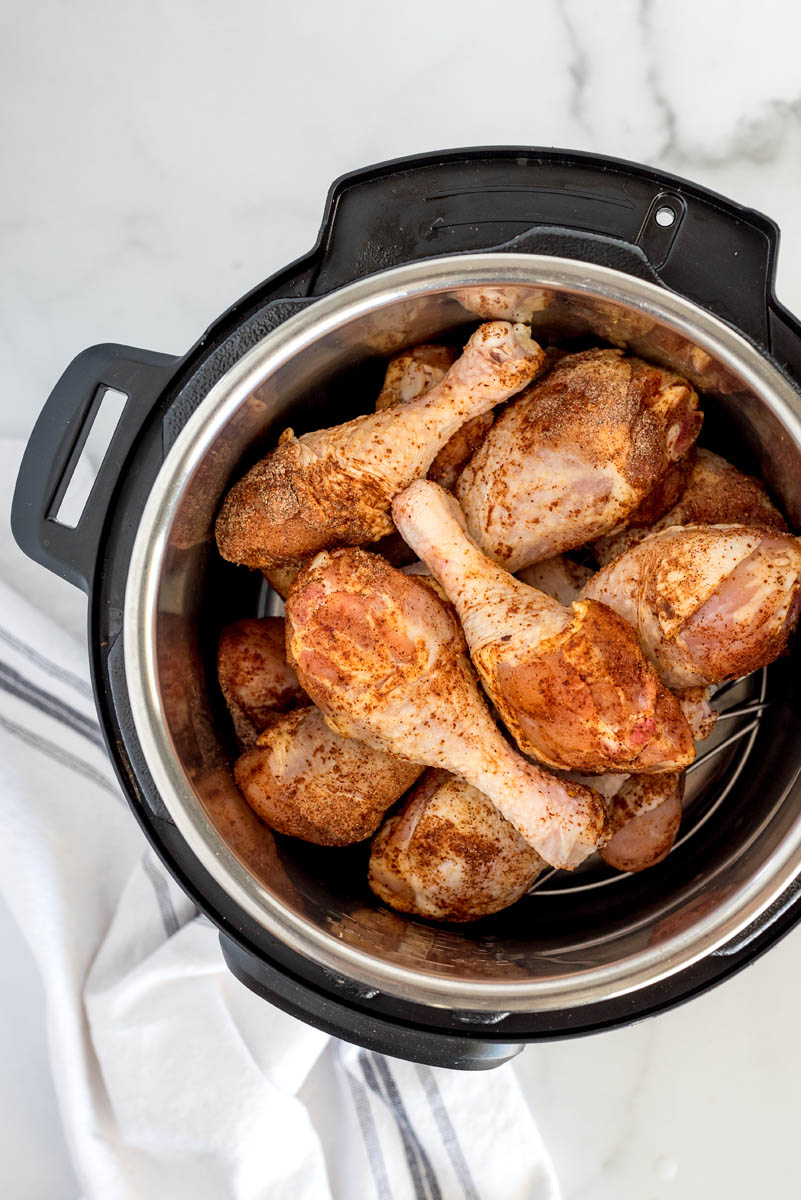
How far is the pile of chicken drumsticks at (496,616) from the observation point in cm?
94

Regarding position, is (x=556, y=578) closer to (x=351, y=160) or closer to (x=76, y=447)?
(x=76, y=447)

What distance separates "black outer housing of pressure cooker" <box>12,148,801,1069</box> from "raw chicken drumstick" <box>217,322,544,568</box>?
A: 0.12 metres

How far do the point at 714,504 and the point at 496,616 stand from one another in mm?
284

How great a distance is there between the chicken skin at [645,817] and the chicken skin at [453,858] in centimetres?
→ 10

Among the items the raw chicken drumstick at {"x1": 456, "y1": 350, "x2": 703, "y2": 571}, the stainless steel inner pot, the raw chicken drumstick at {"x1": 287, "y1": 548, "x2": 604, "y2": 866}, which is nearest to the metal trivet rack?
the stainless steel inner pot

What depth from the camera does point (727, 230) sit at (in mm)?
916

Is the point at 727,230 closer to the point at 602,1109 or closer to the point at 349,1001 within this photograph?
the point at 349,1001

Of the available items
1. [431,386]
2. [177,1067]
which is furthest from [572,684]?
[177,1067]

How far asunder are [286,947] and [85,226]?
103 centimetres

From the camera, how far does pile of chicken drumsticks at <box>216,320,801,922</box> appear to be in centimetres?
94

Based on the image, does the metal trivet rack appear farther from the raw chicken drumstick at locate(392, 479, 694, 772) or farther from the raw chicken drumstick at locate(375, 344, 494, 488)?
the raw chicken drumstick at locate(375, 344, 494, 488)

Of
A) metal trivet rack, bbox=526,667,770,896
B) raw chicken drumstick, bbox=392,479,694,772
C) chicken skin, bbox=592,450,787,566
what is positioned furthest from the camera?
metal trivet rack, bbox=526,667,770,896

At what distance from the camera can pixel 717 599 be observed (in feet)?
3.11

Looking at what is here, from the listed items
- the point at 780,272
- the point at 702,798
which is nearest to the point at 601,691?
the point at 702,798
